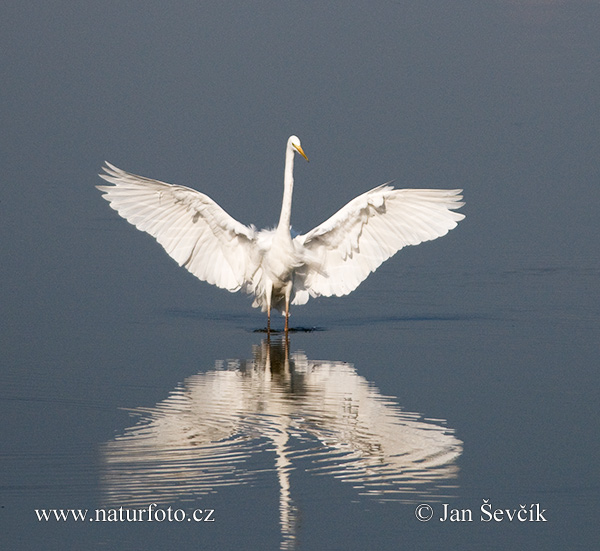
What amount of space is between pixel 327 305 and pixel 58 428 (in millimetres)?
7068

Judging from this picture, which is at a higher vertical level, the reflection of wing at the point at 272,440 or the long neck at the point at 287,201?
the long neck at the point at 287,201

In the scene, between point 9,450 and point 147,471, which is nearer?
point 147,471

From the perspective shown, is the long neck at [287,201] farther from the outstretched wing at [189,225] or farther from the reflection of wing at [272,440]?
the reflection of wing at [272,440]

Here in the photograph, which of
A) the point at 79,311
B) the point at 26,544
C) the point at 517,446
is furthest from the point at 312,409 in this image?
the point at 79,311

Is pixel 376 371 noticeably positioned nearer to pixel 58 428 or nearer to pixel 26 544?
pixel 58 428

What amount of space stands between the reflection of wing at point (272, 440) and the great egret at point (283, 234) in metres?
3.05

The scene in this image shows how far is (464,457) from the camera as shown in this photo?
26.6ft

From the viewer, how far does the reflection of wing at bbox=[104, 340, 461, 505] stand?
7.39m

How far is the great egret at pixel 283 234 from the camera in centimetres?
1317

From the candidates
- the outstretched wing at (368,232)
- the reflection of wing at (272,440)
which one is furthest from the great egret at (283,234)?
the reflection of wing at (272,440)

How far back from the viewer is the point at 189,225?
44.3 ft

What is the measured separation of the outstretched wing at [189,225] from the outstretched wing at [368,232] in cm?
80

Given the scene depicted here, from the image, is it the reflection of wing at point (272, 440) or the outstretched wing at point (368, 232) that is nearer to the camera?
the reflection of wing at point (272, 440)

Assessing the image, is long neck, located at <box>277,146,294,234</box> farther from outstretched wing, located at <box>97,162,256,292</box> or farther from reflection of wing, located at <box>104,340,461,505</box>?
reflection of wing, located at <box>104,340,461,505</box>
